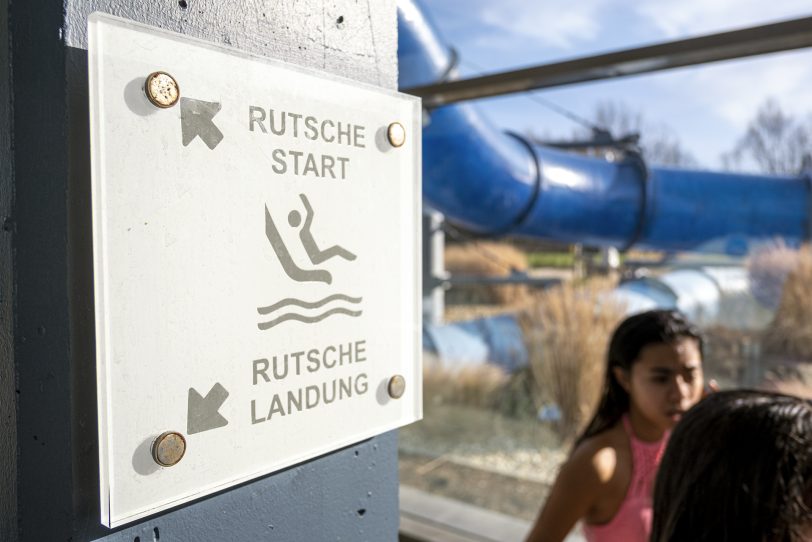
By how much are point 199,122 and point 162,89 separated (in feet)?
0.14

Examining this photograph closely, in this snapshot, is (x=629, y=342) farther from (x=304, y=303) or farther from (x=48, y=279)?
(x=48, y=279)

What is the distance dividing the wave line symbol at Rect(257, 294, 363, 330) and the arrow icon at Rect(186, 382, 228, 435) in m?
0.07

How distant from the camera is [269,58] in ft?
2.10

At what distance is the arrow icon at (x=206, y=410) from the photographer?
582 millimetres

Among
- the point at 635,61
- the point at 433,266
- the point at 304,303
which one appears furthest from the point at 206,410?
the point at 433,266

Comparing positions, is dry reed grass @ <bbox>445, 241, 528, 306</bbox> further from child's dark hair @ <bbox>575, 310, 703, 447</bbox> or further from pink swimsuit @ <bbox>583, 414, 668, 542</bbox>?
pink swimsuit @ <bbox>583, 414, 668, 542</bbox>

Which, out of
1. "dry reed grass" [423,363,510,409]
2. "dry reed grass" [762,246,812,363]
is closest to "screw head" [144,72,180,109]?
"dry reed grass" [423,363,510,409]

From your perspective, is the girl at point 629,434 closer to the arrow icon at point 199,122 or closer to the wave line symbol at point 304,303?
the wave line symbol at point 304,303

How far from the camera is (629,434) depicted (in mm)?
1425

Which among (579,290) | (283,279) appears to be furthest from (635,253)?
(283,279)

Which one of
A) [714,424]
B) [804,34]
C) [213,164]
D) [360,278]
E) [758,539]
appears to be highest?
→ [804,34]

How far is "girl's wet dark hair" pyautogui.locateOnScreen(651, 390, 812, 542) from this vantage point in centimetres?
80

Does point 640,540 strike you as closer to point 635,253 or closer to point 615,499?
point 615,499

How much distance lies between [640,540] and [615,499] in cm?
8
